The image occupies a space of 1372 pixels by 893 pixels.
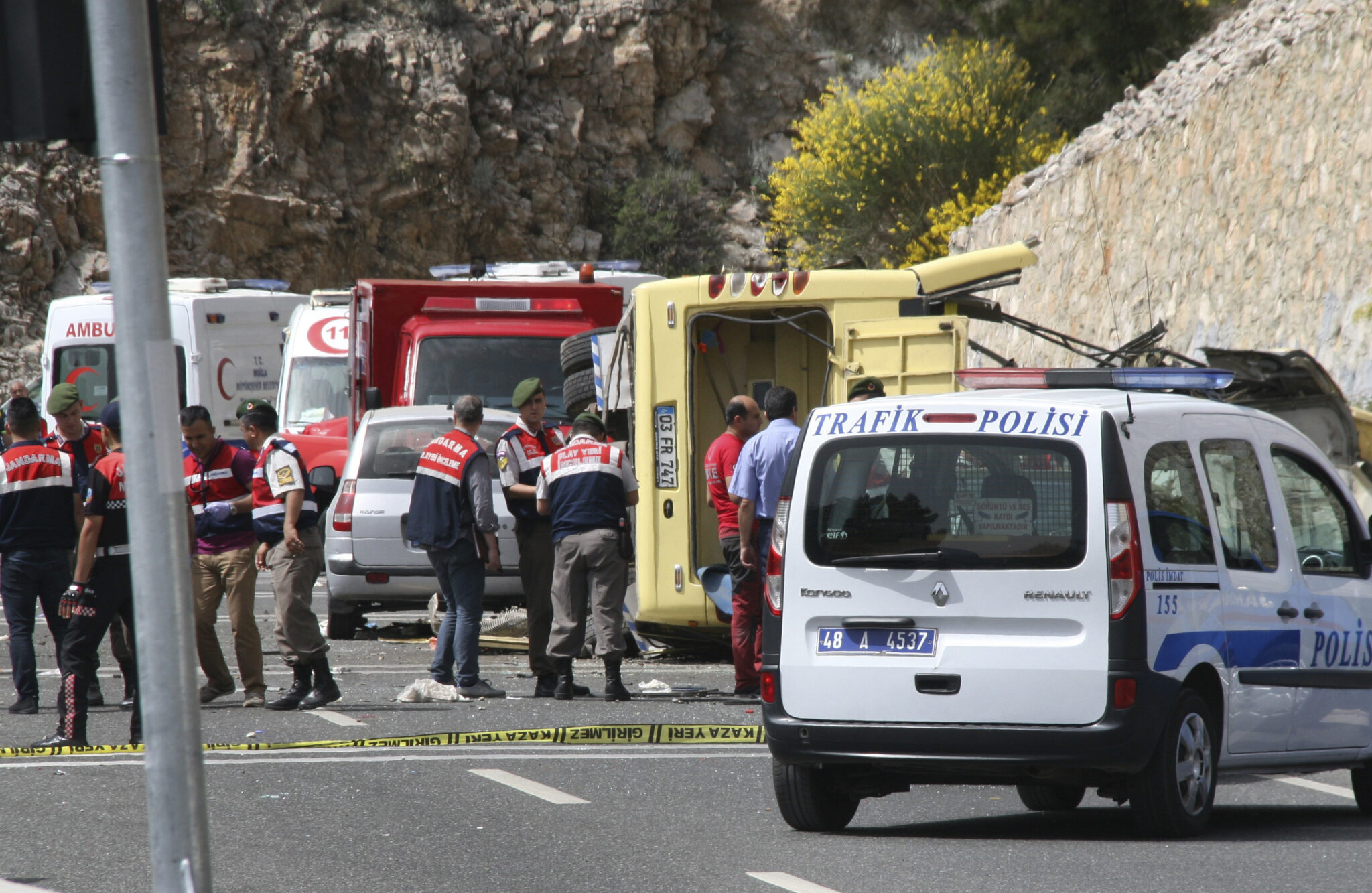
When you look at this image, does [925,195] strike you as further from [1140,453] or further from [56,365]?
[1140,453]

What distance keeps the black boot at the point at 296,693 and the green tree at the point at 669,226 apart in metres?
42.8

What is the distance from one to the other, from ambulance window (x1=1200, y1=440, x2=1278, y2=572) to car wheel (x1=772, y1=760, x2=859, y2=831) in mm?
1790

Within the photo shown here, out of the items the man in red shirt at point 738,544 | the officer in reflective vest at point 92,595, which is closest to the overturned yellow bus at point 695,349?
the man in red shirt at point 738,544

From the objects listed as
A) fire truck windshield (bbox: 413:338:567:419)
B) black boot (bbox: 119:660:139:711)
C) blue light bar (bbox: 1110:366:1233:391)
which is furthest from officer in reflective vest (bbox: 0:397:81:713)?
blue light bar (bbox: 1110:366:1233:391)

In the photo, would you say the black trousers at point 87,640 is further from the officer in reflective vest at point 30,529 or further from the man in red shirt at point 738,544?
the man in red shirt at point 738,544

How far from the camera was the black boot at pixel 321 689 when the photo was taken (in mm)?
10016

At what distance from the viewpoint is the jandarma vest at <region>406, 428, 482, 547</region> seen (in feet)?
34.2

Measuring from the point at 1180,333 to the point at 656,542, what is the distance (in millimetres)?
12248

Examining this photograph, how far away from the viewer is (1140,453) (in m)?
6.32

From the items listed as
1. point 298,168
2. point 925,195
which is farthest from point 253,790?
point 298,168

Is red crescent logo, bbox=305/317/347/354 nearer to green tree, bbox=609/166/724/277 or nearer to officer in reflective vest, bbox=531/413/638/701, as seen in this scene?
officer in reflective vest, bbox=531/413/638/701

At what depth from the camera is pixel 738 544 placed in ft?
34.2

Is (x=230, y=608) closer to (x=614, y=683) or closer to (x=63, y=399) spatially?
(x=63, y=399)

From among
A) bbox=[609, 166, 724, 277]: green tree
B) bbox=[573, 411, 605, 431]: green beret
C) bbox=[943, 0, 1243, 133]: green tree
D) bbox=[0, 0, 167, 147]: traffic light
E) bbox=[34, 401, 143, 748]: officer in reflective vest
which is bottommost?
bbox=[34, 401, 143, 748]: officer in reflective vest
